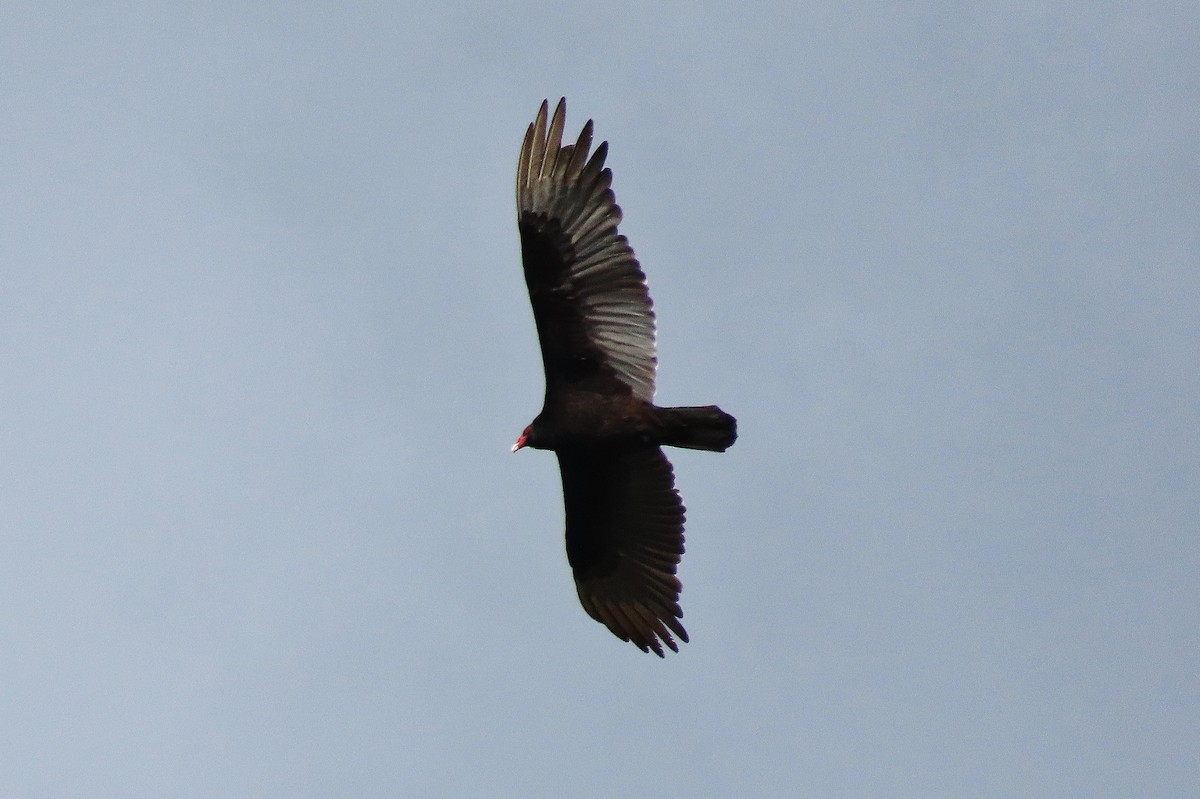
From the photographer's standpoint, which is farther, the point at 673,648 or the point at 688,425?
the point at 673,648

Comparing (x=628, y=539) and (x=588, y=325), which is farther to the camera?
(x=628, y=539)

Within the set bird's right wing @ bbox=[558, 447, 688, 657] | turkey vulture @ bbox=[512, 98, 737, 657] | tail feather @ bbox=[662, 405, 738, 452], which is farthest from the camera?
bird's right wing @ bbox=[558, 447, 688, 657]

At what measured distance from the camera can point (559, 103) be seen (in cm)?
1300

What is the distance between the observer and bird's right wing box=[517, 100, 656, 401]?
42.2ft

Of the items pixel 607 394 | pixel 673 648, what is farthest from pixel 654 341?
pixel 673 648

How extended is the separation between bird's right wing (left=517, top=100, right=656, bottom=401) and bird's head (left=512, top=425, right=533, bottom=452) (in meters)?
0.51

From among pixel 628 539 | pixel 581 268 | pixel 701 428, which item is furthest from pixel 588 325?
pixel 628 539

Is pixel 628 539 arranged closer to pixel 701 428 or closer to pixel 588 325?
pixel 701 428

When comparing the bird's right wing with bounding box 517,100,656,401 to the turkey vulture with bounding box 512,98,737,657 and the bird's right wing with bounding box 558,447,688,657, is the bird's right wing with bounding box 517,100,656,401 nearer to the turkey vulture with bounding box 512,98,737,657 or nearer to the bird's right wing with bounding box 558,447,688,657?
the turkey vulture with bounding box 512,98,737,657

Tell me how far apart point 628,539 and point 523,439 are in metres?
1.15

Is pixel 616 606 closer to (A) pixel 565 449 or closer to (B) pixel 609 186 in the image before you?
(A) pixel 565 449

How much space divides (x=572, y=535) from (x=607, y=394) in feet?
4.39

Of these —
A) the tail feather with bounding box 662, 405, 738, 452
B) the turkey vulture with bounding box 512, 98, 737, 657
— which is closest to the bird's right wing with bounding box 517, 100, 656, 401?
the turkey vulture with bounding box 512, 98, 737, 657

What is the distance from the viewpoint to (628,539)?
44.5 ft
